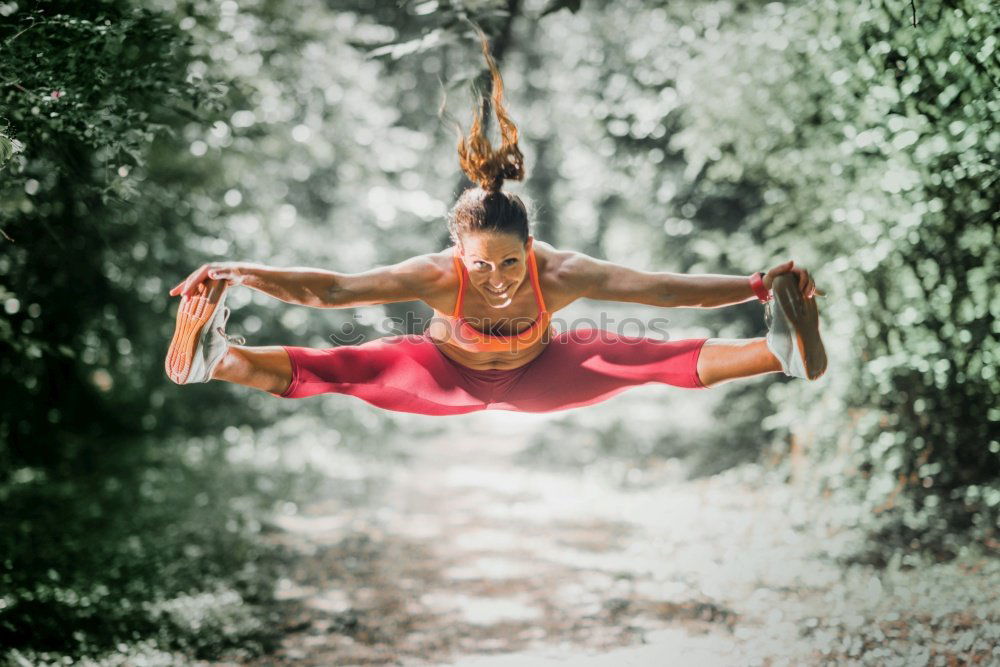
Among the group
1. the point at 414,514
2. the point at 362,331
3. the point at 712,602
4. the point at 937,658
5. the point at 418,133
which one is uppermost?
the point at 418,133

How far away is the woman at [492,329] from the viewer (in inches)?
102

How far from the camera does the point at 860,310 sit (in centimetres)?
512

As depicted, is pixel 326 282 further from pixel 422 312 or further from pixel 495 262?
pixel 422 312

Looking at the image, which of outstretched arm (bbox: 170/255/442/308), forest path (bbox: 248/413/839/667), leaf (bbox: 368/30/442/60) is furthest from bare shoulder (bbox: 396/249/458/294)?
forest path (bbox: 248/413/839/667)

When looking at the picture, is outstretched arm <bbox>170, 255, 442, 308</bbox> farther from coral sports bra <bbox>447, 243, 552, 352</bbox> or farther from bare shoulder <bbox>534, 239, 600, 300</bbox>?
bare shoulder <bbox>534, 239, 600, 300</bbox>

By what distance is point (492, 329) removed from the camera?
315 cm

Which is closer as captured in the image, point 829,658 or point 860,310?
point 829,658

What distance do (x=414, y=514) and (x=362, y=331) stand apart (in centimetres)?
249

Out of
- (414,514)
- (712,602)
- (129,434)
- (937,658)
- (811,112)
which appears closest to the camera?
(937,658)

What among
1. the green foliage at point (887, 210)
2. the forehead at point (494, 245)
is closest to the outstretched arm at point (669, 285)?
the forehead at point (494, 245)

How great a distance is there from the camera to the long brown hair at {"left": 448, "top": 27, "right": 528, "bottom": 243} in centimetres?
285

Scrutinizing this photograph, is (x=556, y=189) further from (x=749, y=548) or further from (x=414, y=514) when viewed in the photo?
(x=749, y=548)

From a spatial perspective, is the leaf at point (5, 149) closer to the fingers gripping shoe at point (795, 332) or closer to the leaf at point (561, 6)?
the leaf at point (561, 6)

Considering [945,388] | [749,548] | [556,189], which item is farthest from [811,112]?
[556,189]
